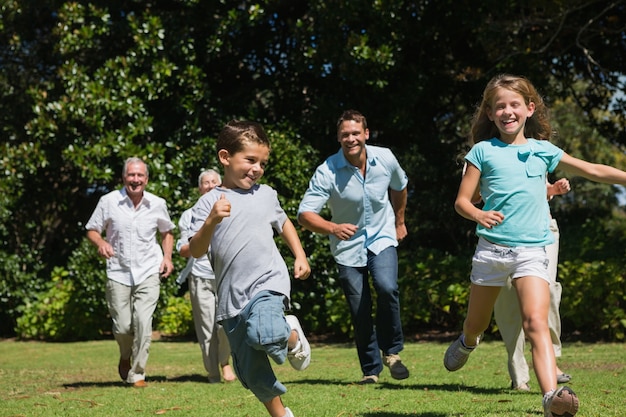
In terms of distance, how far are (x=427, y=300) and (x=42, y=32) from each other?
9.24 meters

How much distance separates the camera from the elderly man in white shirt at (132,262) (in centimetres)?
788

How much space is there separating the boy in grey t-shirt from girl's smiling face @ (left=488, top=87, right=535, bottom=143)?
1.46 metres

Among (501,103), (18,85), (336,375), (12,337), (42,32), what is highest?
(42,32)

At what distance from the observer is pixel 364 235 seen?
705 centimetres

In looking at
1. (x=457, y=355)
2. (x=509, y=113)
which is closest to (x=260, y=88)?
(x=457, y=355)

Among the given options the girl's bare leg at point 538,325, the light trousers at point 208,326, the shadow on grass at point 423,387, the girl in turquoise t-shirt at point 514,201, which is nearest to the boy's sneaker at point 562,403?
the girl's bare leg at point 538,325

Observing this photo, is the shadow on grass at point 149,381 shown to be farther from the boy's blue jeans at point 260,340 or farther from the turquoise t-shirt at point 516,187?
the turquoise t-shirt at point 516,187

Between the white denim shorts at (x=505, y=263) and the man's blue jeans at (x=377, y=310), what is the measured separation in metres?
1.98

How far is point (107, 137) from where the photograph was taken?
1377 centimetres

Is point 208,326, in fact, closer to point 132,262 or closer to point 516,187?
point 132,262

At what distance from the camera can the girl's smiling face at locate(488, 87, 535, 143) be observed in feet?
16.4

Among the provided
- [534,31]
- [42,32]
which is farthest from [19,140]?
[534,31]

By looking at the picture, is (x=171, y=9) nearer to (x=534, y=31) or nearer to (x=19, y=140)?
(x=19, y=140)

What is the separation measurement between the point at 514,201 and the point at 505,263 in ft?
1.25
